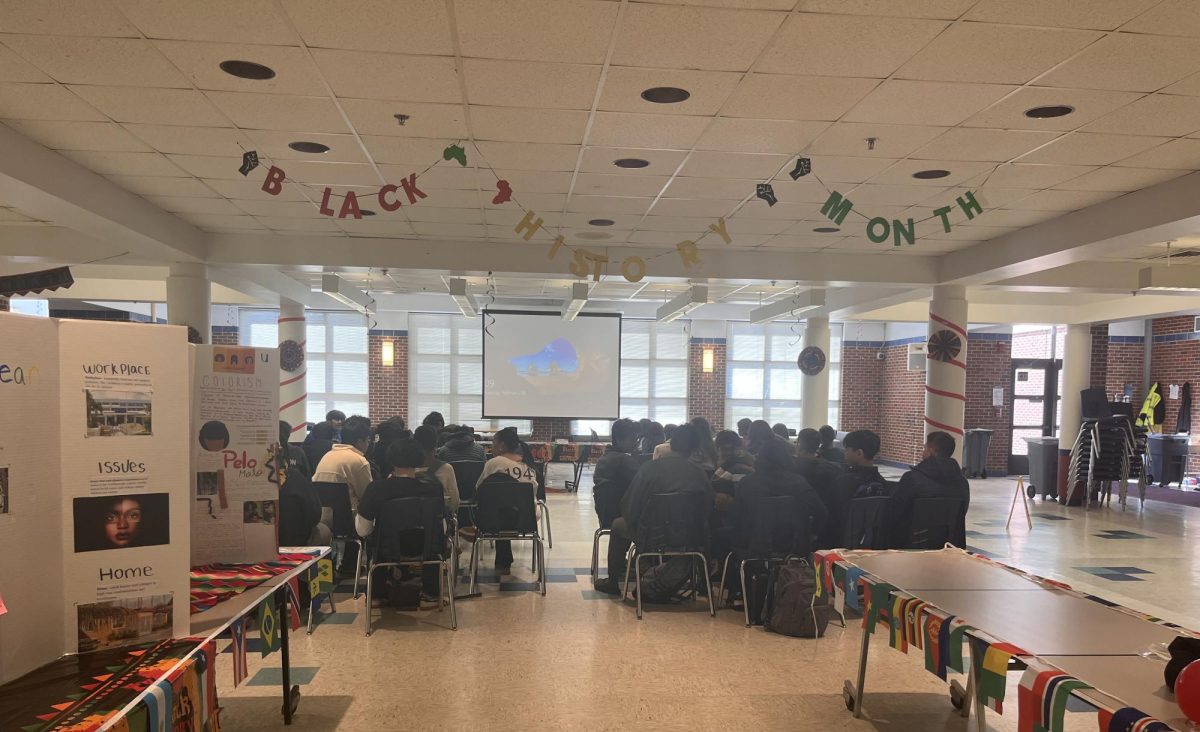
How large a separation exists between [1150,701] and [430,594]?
168 inches

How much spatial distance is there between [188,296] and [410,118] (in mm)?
4753

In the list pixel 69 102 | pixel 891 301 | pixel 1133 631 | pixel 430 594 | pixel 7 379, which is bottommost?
pixel 430 594

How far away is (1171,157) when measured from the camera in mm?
4691

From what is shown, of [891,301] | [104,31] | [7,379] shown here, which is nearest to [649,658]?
[7,379]

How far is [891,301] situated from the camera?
394 inches

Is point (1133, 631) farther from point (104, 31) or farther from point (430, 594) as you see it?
point (104, 31)

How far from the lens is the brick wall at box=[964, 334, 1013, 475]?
14578 mm

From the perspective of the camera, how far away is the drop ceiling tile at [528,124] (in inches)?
161

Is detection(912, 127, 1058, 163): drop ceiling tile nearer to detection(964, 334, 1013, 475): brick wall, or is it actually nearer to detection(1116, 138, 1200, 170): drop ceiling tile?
detection(1116, 138, 1200, 170): drop ceiling tile

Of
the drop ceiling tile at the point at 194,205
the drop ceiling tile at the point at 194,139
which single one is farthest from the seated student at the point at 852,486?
the drop ceiling tile at the point at 194,205

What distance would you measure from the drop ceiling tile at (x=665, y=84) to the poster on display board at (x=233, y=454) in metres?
2.10

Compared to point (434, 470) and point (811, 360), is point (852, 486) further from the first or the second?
point (811, 360)

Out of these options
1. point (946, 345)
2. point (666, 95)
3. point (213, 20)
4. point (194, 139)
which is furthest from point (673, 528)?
point (946, 345)

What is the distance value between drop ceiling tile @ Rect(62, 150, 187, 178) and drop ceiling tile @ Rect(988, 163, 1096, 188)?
5.78 m
